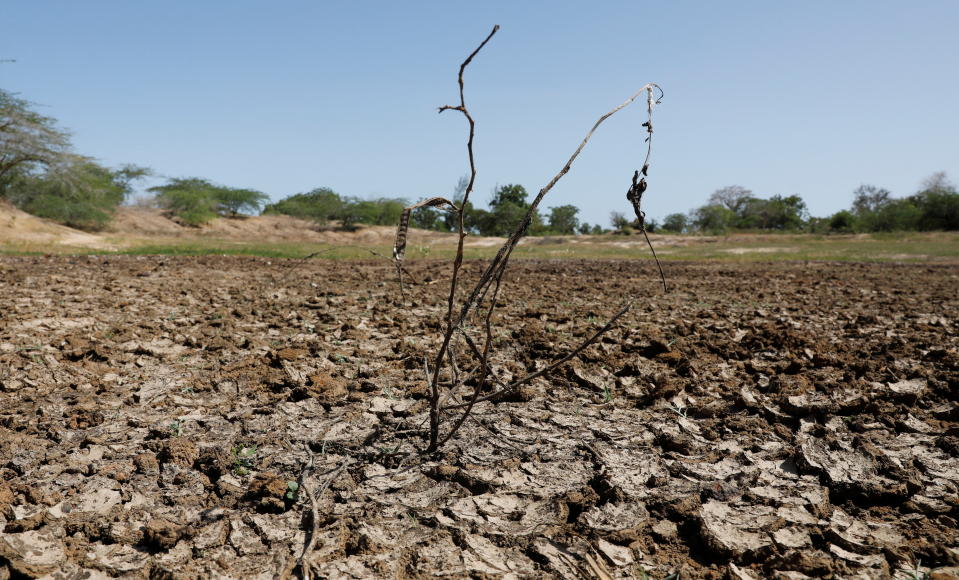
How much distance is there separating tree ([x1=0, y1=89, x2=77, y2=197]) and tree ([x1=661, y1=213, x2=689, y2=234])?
46.6 m

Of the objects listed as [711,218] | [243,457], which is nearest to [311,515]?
[243,457]

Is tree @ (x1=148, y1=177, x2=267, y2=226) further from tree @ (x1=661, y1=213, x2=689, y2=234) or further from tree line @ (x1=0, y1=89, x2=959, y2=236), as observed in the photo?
tree @ (x1=661, y1=213, x2=689, y2=234)

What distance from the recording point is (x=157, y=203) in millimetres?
48062

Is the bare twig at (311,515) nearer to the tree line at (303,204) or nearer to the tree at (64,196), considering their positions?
the tree line at (303,204)

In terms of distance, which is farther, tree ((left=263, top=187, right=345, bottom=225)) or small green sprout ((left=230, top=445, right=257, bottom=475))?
tree ((left=263, top=187, right=345, bottom=225))

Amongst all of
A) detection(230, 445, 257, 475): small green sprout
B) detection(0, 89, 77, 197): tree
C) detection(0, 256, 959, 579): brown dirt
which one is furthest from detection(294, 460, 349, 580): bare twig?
detection(0, 89, 77, 197): tree

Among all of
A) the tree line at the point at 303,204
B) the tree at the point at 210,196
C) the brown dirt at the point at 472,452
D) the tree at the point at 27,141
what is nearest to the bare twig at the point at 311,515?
the brown dirt at the point at 472,452

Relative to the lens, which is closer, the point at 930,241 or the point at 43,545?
the point at 43,545

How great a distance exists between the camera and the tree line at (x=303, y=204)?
27.3 metres

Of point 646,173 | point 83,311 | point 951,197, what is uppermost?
point 951,197

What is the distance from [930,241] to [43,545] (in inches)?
1529

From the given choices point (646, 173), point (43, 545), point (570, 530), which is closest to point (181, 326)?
point (43, 545)

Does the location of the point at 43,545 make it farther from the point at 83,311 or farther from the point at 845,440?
the point at 83,311

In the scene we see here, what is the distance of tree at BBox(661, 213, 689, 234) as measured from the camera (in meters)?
56.7
